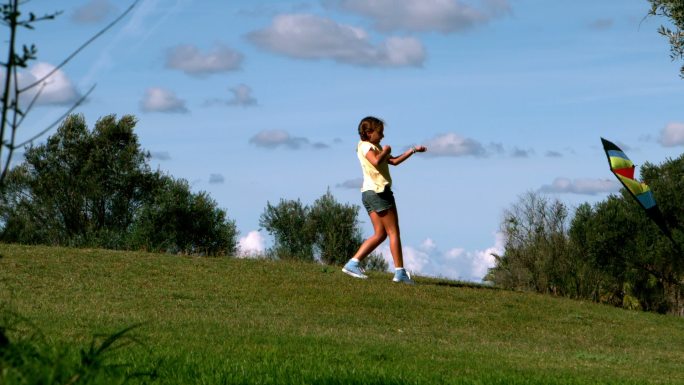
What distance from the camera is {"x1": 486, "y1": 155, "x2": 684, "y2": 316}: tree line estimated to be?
2442 centimetres

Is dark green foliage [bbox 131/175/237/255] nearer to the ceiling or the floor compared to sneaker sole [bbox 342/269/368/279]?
nearer to the ceiling

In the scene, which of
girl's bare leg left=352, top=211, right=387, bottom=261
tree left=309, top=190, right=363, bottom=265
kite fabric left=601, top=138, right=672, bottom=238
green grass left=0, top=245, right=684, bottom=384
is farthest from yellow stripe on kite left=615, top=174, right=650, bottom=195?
tree left=309, top=190, right=363, bottom=265

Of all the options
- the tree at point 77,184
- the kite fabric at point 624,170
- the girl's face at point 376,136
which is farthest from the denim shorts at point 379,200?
the tree at point 77,184

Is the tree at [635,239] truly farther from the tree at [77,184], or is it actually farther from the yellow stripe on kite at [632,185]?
the tree at [77,184]

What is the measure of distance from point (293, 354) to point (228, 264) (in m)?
9.21

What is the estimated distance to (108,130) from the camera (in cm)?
3841

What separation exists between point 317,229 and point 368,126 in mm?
16903

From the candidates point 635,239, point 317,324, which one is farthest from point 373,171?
point 635,239

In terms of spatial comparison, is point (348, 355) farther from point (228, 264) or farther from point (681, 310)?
point (681, 310)

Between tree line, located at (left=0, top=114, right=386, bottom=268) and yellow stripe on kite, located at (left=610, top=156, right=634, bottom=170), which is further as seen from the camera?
tree line, located at (left=0, top=114, right=386, bottom=268)

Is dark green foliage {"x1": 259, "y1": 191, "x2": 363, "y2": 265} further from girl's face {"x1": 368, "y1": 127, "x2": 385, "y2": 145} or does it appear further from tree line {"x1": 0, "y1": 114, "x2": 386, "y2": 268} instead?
girl's face {"x1": 368, "y1": 127, "x2": 385, "y2": 145}

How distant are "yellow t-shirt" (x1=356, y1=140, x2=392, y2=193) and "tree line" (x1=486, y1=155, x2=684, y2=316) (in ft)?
25.6

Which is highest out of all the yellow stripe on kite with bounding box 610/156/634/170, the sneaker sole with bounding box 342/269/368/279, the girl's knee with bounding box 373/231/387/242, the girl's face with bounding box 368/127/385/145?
the girl's face with bounding box 368/127/385/145

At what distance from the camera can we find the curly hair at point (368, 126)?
19094mm
